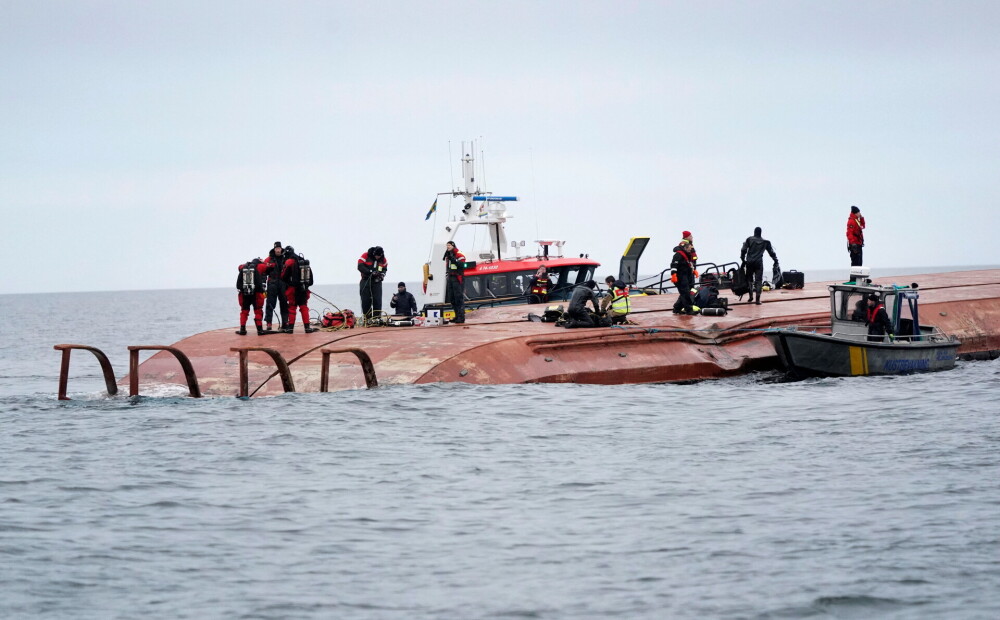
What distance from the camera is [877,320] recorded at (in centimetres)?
2081

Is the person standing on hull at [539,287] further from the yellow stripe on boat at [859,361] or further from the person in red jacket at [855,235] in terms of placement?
the yellow stripe on boat at [859,361]

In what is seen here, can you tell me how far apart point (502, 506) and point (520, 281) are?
18475 millimetres

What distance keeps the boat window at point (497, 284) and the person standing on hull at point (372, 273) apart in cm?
552

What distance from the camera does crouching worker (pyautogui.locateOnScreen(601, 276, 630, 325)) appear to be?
2253 centimetres

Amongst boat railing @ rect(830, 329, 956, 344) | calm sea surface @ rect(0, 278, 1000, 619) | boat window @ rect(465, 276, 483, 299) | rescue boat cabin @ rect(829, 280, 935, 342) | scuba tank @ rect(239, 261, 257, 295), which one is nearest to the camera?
calm sea surface @ rect(0, 278, 1000, 619)

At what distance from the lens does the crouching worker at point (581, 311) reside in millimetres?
22000

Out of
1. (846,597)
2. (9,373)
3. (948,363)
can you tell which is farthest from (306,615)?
(9,373)

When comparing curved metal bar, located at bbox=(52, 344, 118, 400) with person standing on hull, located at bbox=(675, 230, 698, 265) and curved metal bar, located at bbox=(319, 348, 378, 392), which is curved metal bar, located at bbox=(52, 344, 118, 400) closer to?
curved metal bar, located at bbox=(319, 348, 378, 392)

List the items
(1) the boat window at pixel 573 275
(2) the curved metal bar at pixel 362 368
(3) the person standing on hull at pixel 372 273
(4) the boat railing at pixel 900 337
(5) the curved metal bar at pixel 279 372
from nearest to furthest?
(5) the curved metal bar at pixel 279 372 → (2) the curved metal bar at pixel 362 368 → (4) the boat railing at pixel 900 337 → (3) the person standing on hull at pixel 372 273 → (1) the boat window at pixel 573 275

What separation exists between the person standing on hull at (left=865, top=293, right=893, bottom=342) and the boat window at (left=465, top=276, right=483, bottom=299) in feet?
37.1

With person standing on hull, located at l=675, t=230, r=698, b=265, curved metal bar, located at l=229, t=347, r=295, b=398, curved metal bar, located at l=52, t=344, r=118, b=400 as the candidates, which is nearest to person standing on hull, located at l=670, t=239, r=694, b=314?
person standing on hull, located at l=675, t=230, r=698, b=265

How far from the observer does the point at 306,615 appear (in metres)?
8.46

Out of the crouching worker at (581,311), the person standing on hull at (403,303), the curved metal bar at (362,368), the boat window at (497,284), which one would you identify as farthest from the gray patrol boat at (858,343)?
the boat window at (497,284)

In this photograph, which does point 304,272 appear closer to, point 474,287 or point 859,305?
point 474,287
